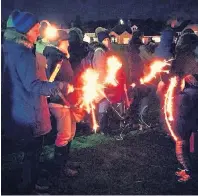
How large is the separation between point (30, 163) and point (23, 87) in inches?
43.0

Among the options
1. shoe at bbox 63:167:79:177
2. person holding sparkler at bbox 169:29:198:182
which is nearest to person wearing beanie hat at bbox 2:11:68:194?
shoe at bbox 63:167:79:177

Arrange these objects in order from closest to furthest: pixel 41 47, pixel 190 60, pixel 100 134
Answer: pixel 190 60
pixel 41 47
pixel 100 134

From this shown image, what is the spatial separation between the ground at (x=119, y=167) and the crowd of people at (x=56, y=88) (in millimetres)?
301

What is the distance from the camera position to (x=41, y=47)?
7469 mm

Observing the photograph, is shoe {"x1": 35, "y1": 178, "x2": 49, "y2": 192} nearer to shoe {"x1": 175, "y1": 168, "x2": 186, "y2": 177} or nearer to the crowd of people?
the crowd of people

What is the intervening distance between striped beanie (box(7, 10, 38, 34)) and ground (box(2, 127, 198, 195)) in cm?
249

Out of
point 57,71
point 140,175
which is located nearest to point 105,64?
point 57,71

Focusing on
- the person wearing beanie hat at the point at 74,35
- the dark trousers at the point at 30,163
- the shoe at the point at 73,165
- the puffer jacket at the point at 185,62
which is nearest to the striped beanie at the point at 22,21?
the dark trousers at the point at 30,163

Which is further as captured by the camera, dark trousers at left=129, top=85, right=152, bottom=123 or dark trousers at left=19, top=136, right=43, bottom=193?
dark trousers at left=129, top=85, right=152, bottom=123

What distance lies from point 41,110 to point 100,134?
12.5 ft

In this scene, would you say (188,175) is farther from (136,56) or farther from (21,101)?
(136,56)

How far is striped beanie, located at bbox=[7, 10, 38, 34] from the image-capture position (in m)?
4.50

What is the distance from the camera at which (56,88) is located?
455 cm

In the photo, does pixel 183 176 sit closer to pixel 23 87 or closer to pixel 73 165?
pixel 73 165
